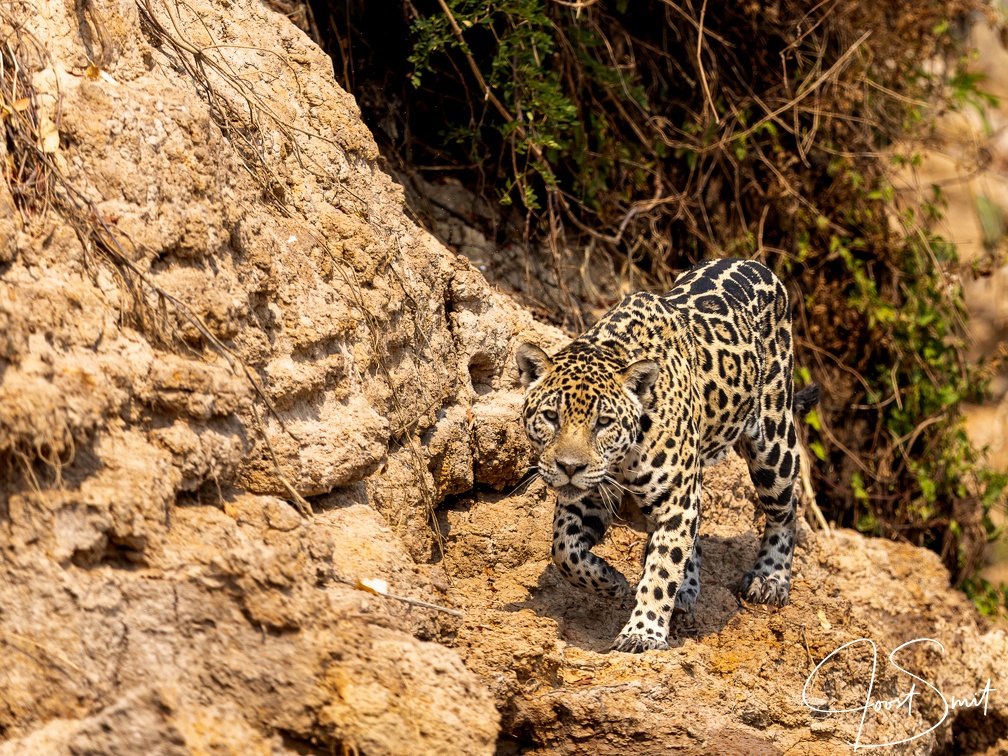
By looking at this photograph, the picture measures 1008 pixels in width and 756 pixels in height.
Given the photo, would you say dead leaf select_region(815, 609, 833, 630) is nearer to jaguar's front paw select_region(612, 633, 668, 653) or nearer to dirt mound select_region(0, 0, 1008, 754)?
dirt mound select_region(0, 0, 1008, 754)

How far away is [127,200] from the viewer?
5.64 metres

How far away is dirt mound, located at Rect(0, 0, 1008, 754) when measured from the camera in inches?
184

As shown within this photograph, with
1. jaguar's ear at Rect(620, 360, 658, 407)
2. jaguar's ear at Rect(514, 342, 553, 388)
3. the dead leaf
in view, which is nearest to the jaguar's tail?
the dead leaf

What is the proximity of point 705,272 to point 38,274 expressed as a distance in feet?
15.4

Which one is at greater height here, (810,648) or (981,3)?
(981,3)

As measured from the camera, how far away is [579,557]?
7.15 m

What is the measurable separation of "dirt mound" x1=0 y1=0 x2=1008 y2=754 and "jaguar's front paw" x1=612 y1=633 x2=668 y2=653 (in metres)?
0.15

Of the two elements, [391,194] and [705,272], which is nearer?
[391,194]

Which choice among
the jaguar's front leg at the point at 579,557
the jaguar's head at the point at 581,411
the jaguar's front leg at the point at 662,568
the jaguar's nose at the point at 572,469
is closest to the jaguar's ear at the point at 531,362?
the jaguar's head at the point at 581,411

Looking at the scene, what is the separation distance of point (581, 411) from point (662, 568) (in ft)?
3.47

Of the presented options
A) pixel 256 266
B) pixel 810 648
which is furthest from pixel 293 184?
pixel 810 648

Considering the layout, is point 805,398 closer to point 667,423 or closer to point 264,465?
point 667,423

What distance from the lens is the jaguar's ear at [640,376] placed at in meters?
6.93

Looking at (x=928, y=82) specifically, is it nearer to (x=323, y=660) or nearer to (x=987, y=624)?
(x=987, y=624)
